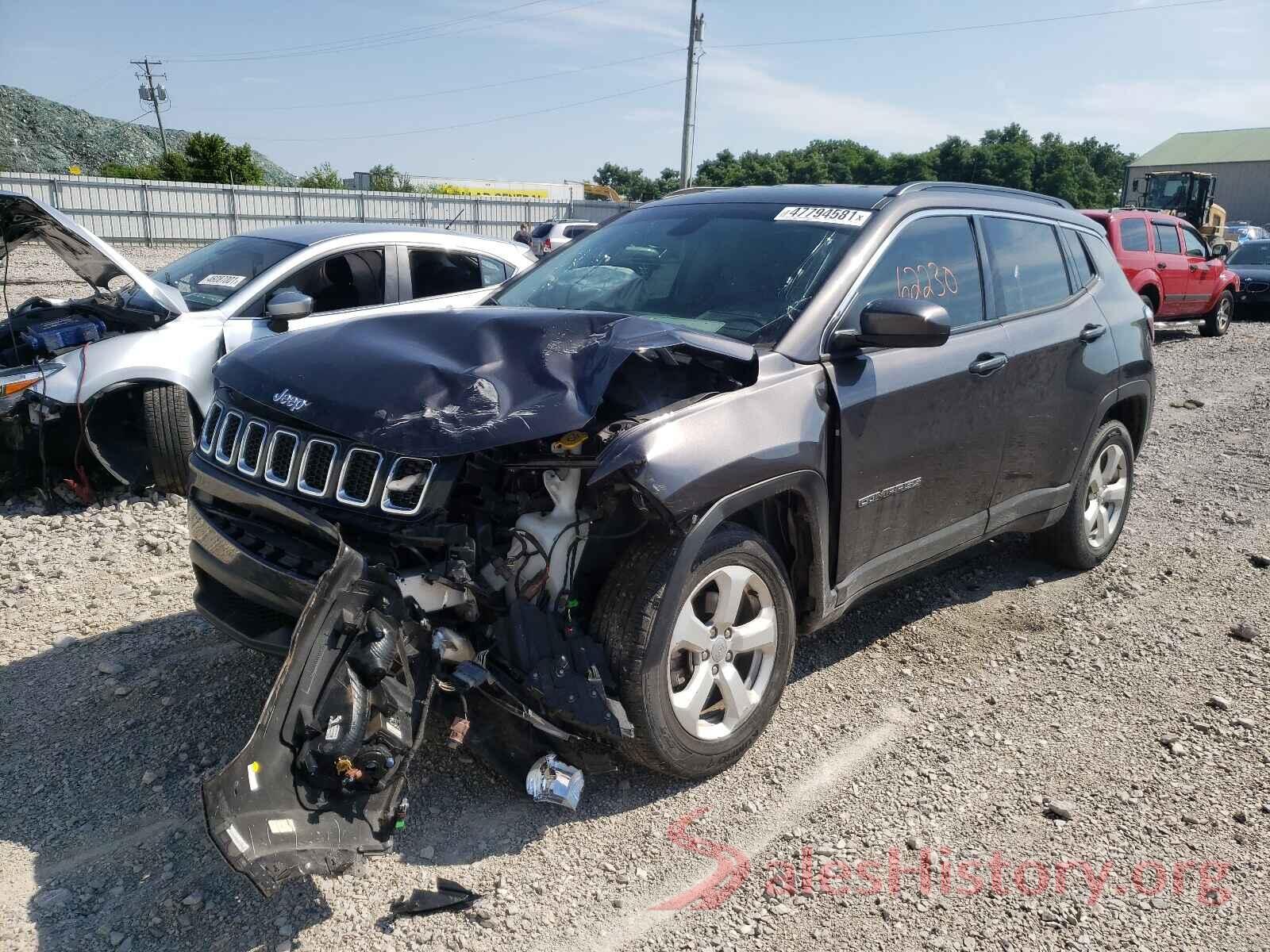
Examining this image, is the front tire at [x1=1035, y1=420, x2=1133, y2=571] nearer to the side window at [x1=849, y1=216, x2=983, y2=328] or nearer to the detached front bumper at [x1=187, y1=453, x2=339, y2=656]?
the side window at [x1=849, y1=216, x2=983, y2=328]

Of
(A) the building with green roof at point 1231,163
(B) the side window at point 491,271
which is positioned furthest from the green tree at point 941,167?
(B) the side window at point 491,271

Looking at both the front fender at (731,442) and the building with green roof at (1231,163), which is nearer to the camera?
the front fender at (731,442)

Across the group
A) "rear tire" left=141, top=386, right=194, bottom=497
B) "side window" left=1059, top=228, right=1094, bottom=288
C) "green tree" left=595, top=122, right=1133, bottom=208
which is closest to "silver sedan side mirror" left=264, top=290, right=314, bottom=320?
"rear tire" left=141, top=386, right=194, bottom=497

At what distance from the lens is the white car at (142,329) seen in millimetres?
5949

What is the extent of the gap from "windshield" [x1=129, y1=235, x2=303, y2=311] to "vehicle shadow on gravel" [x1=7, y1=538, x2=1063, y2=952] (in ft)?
10.1

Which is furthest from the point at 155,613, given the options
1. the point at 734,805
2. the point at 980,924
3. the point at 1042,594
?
the point at 1042,594

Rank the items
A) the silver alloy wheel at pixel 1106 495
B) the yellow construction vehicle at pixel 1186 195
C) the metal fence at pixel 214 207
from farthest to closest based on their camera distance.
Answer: the yellow construction vehicle at pixel 1186 195, the metal fence at pixel 214 207, the silver alloy wheel at pixel 1106 495

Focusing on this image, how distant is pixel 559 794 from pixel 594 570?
2.37 ft

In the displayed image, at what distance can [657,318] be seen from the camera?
12.6ft

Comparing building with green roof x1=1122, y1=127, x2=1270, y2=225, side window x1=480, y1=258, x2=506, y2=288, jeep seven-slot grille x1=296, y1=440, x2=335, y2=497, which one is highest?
building with green roof x1=1122, y1=127, x2=1270, y2=225

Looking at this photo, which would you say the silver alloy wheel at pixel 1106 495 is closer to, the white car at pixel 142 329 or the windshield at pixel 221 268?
the white car at pixel 142 329

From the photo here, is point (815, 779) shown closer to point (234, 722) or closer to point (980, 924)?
point (980, 924)

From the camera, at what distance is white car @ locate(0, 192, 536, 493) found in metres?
5.95

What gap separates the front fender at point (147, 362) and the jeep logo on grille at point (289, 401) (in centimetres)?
315
